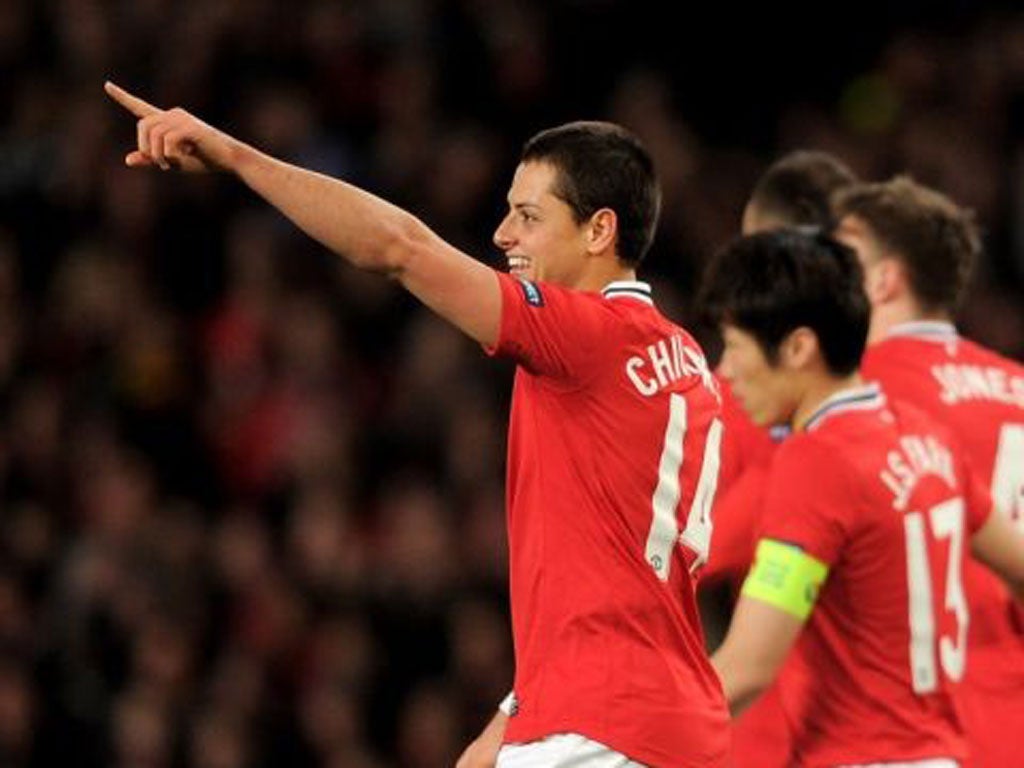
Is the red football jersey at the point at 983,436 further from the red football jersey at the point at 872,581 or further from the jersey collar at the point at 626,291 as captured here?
the jersey collar at the point at 626,291

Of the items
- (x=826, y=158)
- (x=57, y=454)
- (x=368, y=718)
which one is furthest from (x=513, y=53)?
(x=826, y=158)

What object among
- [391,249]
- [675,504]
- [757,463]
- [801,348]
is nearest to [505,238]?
[391,249]

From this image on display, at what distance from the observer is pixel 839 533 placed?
5.41 meters

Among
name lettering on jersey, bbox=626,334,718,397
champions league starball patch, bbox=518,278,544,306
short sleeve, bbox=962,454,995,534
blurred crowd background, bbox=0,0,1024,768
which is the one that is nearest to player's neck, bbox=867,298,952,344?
short sleeve, bbox=962,454,995,534

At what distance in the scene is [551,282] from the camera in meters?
4.97

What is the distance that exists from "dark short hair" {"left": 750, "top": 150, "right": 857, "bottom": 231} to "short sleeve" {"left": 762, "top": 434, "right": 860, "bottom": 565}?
1.31 m

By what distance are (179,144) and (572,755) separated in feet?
4.35

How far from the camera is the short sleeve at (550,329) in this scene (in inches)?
182

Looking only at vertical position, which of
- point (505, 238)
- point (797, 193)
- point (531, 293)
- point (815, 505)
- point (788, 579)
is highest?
point (797, 193)

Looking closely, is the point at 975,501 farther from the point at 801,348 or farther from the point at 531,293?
the point at 531,293

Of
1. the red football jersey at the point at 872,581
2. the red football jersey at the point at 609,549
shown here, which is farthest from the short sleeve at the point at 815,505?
the red football jersey at the point at 609,549

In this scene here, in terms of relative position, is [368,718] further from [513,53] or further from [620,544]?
[620,544]

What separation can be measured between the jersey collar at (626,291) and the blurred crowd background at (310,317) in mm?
5009

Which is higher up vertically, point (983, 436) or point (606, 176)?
point (606, 176)
